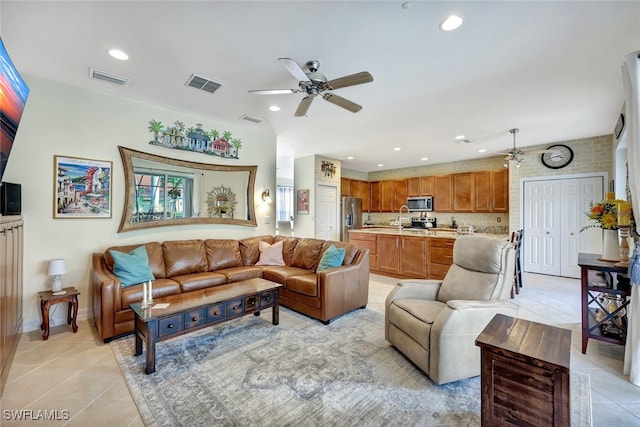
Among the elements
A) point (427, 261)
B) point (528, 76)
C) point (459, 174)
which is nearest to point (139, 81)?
point (528, 76)

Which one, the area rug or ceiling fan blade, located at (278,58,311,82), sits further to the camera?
ceiling fan blade, located at (278,58,311,82)

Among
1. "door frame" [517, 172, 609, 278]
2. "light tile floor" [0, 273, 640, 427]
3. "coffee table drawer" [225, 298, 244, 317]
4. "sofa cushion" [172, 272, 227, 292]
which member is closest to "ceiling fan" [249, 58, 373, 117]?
"coffee table drawer" [225, 298, 244, 317]

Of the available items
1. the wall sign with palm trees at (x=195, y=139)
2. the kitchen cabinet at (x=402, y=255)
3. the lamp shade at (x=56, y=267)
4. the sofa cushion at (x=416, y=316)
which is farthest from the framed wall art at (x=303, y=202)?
the lamp shade at (x=56, y=267)

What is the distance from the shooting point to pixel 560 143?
542 cm

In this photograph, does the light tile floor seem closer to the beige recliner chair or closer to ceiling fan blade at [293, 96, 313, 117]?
the beige recliner chair

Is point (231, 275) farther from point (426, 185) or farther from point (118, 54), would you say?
point (426, 185)

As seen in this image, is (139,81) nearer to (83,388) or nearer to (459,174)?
(83,388)

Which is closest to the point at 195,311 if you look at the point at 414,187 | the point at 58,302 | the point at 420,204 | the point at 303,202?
the point at 58,302

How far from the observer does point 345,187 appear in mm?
8141

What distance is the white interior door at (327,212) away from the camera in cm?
707

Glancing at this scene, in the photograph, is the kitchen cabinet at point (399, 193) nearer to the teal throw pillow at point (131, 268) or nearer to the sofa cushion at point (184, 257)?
the sofa cushion at point (184, 257)

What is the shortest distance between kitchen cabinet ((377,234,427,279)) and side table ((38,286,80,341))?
476 cm

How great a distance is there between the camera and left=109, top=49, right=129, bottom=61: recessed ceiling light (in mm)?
2503

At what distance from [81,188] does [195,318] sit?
2.30 metres
